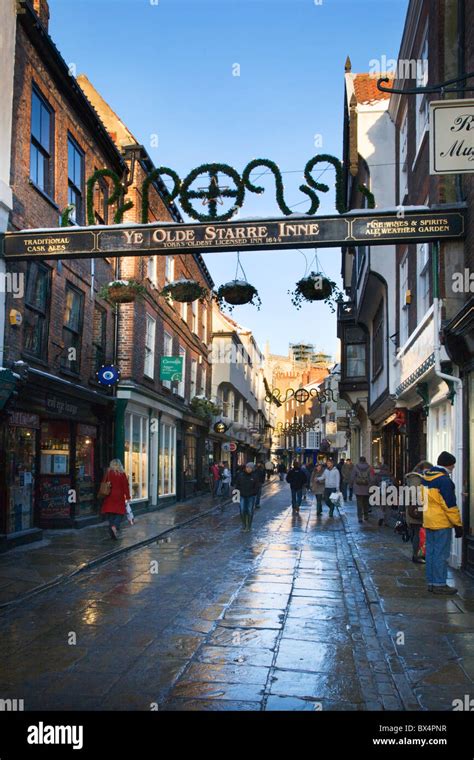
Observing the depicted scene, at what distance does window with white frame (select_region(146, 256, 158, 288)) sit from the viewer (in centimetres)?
2346

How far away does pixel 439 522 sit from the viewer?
29.0 feet

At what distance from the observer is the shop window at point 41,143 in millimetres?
13984

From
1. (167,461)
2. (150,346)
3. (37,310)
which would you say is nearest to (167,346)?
(150,346)

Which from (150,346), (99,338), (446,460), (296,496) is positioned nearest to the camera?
(446,460)

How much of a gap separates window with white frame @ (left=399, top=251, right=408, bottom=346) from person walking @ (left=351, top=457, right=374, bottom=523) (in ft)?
11.1

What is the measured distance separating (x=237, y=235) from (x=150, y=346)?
13.7 m

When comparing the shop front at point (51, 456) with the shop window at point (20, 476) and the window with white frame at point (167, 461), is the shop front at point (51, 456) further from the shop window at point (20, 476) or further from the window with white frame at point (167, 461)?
the window with white frame at point (167, 461)

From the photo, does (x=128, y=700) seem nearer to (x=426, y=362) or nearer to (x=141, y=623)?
(x=141, y=623)

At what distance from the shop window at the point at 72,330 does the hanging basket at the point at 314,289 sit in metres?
7.09

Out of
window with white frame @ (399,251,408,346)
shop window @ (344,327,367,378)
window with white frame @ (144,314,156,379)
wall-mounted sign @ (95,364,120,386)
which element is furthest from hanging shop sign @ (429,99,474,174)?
shop window @ (344,327,367,378)

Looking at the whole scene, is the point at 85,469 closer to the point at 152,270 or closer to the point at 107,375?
the point at 107,375

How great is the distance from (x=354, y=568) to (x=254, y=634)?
477 centimetres

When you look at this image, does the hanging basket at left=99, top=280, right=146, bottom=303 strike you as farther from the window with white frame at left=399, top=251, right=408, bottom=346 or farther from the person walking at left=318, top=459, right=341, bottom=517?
the person walking at left=318, top=459, right=341, bottom=517
